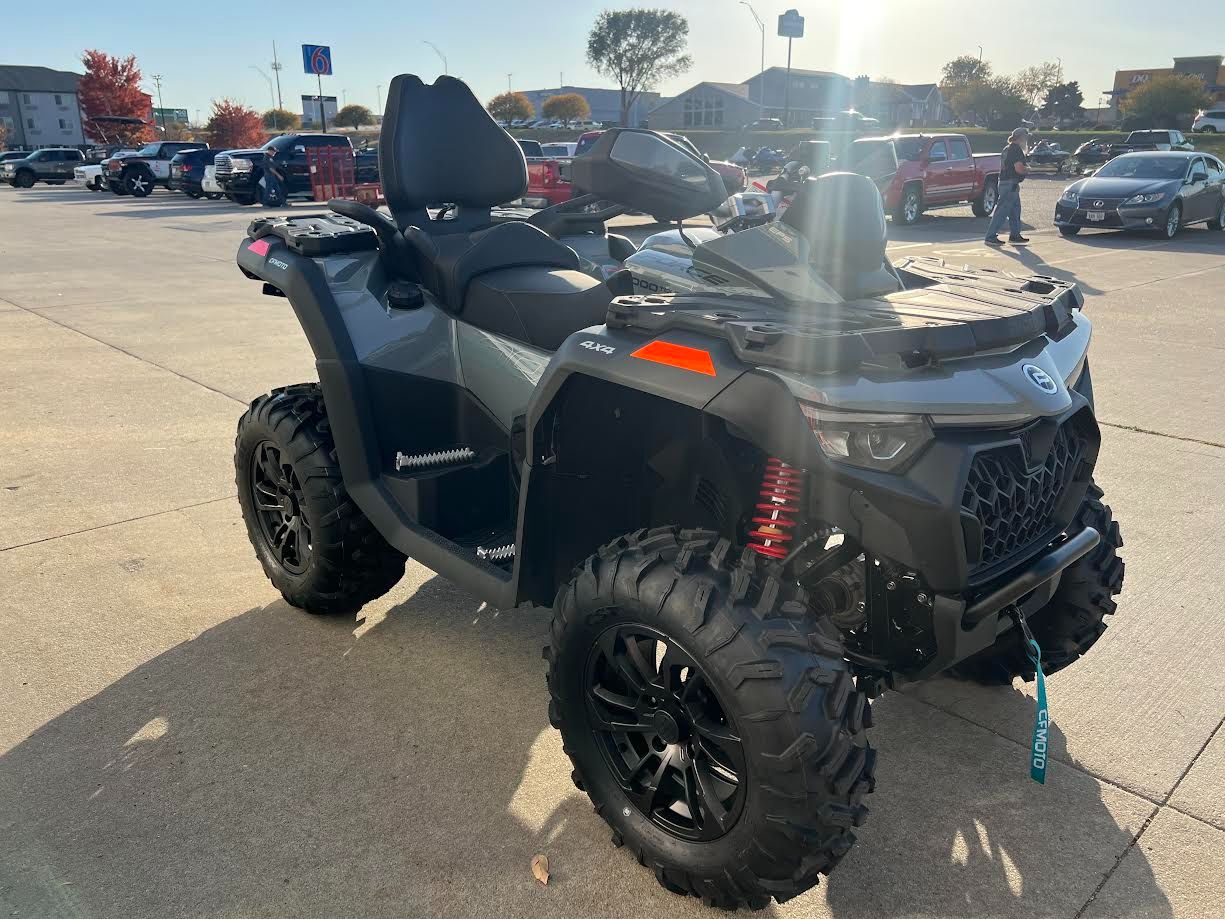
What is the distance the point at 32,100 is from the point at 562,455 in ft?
327

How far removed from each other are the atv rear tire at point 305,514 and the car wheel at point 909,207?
16.7 meters

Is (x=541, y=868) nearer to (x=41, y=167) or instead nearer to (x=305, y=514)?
(x=305, y=514)

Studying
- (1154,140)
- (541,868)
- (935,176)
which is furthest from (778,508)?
(1154,140)

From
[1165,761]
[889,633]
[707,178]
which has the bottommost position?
[1165,761]

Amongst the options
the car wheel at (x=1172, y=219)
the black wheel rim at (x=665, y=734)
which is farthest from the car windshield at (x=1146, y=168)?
the black wheel rim at (x=665, y=734)

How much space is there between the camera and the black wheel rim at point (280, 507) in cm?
326

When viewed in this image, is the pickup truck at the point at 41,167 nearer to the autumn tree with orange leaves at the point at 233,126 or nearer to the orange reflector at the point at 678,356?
the autumn tree with orange leaves at the point at 233,126

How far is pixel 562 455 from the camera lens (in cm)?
234

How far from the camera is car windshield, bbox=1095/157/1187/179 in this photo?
15.7m

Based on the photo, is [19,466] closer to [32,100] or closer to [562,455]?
[562,455]

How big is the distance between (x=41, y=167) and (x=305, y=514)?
37.2 meters

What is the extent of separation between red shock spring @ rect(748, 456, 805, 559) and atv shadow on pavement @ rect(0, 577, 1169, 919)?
80cm

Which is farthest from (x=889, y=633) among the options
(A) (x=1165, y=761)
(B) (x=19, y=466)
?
(B) (x=19, y=466)

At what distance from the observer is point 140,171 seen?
26.6 m
